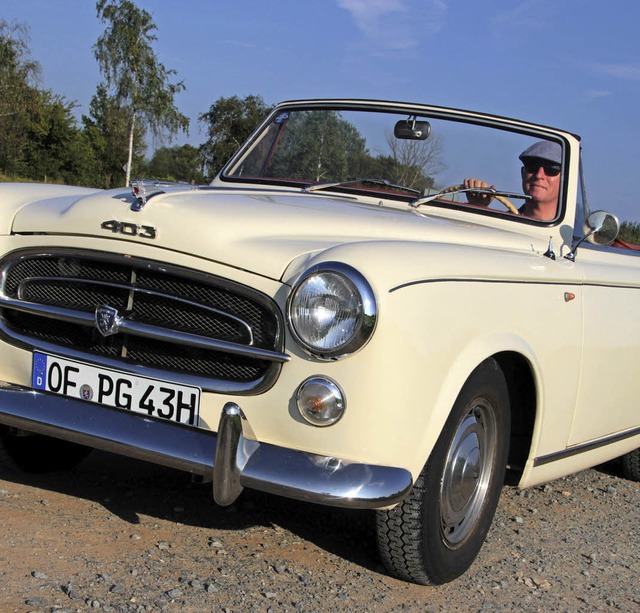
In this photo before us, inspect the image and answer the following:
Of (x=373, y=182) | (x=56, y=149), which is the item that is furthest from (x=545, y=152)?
(x=56, y=149)

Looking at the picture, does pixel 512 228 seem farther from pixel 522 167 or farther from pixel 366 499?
pixel 366 499

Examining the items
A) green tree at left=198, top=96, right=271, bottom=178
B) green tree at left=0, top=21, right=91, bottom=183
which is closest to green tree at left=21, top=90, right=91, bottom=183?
green tree at left=0, top=21, right=91, bottom=183

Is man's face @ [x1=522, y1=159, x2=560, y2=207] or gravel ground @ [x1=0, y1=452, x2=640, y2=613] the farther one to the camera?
man's face @ [x1=522, y1=159, x2=560, y2=207]

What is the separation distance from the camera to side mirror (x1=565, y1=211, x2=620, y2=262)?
11.6ft

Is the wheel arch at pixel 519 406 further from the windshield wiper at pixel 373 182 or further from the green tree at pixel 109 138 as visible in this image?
the green tree at pixel 109 138

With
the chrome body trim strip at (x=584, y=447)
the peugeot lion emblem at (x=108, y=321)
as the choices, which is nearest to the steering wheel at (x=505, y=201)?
the chrome body trim strip at (x=584, y=447)

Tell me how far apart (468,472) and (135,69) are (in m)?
37.1

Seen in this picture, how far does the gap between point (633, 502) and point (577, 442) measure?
1070 millimetres

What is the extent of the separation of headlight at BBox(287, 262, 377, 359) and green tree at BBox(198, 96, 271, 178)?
63.5ft

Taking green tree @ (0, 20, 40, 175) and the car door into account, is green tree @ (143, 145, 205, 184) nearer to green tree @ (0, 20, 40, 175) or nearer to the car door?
green tree @ (0, 20, 40, 175)

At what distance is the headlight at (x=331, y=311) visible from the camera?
2389mm

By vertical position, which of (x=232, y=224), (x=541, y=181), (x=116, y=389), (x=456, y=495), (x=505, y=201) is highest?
(x=541, y=181)

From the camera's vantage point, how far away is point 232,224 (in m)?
2.71

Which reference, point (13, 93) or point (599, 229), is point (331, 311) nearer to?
point (599, 229)
